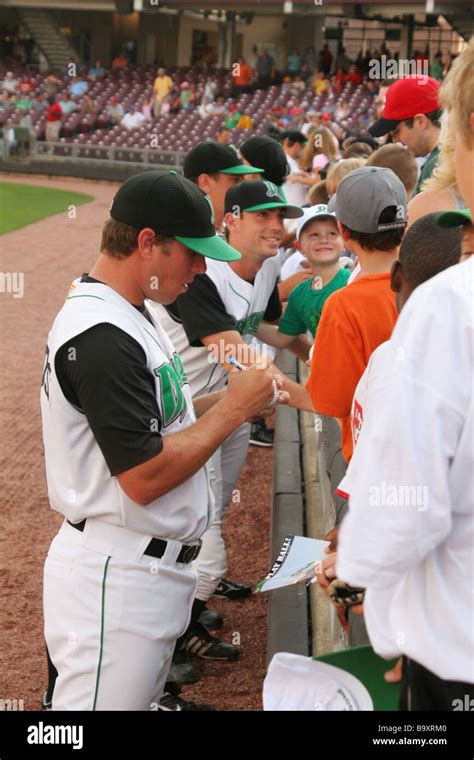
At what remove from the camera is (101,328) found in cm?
245

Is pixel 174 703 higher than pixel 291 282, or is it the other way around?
pixel 291 282

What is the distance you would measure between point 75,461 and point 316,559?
2.28 feet

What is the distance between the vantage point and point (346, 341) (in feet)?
9.95

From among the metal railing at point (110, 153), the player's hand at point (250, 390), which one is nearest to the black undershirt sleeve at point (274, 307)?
the player's hand at point (250, 390)

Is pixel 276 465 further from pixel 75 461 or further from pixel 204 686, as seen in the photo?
pixel 75 461

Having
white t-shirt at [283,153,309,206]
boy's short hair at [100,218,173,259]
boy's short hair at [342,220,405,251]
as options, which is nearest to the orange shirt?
boy's short hair at [342,220,405,251]

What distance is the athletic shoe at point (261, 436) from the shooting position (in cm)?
729

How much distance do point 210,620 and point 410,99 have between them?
9.18ft

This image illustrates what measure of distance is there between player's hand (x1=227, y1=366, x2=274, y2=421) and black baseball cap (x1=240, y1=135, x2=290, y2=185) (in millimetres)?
3345

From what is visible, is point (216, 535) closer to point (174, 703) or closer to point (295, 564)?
point (174, 703)

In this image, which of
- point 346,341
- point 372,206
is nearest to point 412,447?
point 346,341

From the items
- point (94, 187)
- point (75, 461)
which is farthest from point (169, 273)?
point (94, 187)

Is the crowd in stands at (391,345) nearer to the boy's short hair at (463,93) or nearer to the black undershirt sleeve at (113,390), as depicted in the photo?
the boy's short hair at (463,93)

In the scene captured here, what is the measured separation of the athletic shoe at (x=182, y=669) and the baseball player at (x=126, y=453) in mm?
1311
